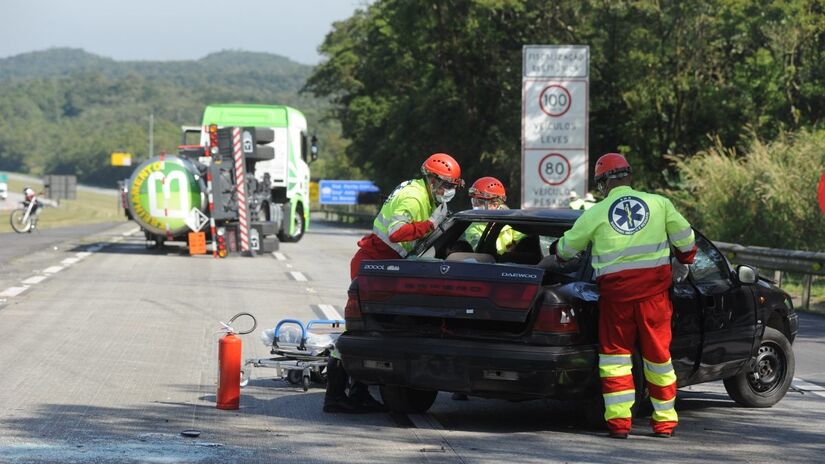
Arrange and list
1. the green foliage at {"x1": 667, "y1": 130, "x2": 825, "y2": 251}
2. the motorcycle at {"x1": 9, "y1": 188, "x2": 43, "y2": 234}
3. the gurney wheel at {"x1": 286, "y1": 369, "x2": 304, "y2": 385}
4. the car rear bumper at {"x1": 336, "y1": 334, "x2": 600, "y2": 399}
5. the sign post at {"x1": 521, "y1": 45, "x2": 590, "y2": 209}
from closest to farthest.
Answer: the car rear bumper at {"x1": 336, "y1": 334, "x2": 600, "y2": 399} → the gurney wheel at {"x1": 286, "y1": 369, "x2": 304, "y2": 385} → the sign post at {"x1": 521, "y1": 45, "x2": 590, "y2": 209} → the green foliage at {"x1": 667, "y1": 130, "x2": 825, "y2": 251} → the motorcycle at {"x1": 9, "y1": 188, "x2": 43, "y2": 234}

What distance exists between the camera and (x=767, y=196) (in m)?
24.9

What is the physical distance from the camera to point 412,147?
55219 millimetres

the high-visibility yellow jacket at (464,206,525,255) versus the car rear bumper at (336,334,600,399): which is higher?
the high-visibility yellow jacket at (464,206,525,255)

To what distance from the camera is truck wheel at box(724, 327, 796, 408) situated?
916 centimetres

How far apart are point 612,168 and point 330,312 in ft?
26.5

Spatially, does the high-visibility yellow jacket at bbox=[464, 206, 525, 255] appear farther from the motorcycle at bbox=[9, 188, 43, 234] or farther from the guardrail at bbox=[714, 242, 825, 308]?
the motorcycle at bbox=[9, 188, 43, 234]

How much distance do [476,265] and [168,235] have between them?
2121cm

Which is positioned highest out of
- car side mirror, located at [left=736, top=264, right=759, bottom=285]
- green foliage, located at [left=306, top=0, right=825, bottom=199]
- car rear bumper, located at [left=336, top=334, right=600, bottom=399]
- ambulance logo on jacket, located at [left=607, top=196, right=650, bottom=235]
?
green foliage, located at [left=306, top=0, right=825, bottom=199]

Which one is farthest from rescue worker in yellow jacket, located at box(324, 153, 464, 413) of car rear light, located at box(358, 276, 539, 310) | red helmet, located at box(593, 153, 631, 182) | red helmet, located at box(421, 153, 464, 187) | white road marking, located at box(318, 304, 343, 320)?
white road marking, located at box(318, 304, 343, 320)

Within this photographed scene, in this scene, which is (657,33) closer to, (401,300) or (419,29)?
(419,29)

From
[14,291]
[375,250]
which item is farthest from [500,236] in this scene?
[14,291]

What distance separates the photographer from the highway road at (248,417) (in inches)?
281

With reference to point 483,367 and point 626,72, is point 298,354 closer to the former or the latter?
point 483,367

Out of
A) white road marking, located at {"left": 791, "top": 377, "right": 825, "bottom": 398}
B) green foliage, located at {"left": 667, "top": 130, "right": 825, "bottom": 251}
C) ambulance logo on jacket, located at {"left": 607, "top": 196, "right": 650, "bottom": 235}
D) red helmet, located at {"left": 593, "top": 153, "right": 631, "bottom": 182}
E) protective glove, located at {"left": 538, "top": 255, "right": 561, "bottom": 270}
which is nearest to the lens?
ambulance logo on jacket, located at {"left": 607, "top": 196, "right": 650, "bottom": 235}
